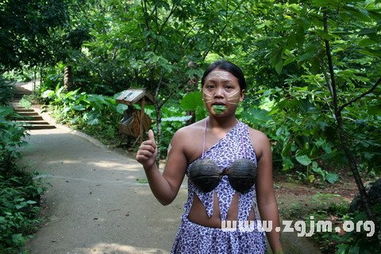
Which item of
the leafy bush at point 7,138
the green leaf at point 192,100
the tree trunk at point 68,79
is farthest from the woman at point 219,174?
the tree trunk at point 68,79

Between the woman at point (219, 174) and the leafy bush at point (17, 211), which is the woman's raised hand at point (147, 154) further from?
the leafy bush at point (17, 211)

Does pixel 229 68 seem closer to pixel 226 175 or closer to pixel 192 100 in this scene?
pixel 226 175

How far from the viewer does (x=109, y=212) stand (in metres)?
5.22

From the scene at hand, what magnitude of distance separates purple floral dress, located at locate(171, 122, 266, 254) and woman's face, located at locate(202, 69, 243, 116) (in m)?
0.13

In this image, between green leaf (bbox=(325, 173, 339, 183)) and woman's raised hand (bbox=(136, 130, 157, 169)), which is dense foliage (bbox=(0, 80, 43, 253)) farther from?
green leaf (bbox=(325, 173, 339, 183))

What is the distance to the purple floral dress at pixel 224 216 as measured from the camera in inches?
68.2

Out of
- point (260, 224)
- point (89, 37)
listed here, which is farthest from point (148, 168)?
point (89, 37)

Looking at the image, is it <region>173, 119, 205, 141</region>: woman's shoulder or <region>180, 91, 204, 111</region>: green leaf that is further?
<region>180, 91, 204, 111</region>: green leaf

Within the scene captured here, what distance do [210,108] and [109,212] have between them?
3823mm

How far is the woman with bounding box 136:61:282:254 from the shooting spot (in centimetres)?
173

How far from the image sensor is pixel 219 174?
5.65 ft

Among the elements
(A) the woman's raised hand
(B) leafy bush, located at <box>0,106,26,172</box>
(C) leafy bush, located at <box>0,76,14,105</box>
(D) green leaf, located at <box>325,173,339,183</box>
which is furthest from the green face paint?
(D) green leaf, located at <box>325,173,339,183</box>

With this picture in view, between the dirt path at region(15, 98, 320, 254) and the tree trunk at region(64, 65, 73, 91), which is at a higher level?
the tree trunk at region(64, 65, 73, 91)

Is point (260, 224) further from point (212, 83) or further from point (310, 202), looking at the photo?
point (310, 202)
